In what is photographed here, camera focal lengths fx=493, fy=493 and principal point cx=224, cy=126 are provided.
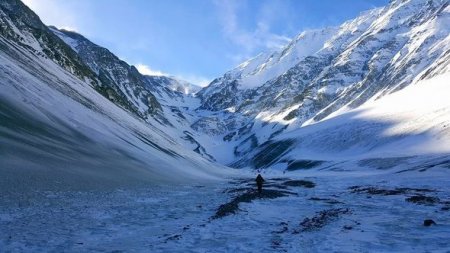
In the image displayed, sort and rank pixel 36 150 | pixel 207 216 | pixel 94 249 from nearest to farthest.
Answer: pixel 94 249
pixel 207 216
pixel 36 150

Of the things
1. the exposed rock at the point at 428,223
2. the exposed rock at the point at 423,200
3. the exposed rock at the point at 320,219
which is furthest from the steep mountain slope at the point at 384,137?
the exposed rock at the point at 428,223

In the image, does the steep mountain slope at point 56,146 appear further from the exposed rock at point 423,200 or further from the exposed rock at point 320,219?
the exposed rock at point 423,200

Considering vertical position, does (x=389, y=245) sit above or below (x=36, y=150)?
above

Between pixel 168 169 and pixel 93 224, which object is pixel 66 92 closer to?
pixel 168 169

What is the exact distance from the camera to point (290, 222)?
2641 centimetres

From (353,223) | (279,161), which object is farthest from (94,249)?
(279,161)

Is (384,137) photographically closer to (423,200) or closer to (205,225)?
(423,200)

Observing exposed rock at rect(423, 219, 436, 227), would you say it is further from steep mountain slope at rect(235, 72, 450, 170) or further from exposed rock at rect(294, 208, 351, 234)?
steep mountain slope at rect(235, 72, 450, 170)

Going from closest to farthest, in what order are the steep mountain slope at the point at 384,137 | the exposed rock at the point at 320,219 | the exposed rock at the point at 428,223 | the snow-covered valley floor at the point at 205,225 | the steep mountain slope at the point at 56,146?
the snow-covered valley floor at the point at 205,225, the exposed rock at the point at 428,223, the exposed rock at the point at 320,219, the steep mountain slope at the point at 56,146, the steep mountain slope at the point at 384,137

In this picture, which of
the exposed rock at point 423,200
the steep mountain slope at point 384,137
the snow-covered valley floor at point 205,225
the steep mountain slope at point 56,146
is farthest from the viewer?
the steep mountain slope at point 384,137

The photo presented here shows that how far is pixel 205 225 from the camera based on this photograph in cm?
2452

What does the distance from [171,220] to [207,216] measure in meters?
2.77

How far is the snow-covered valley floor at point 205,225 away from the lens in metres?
19.1

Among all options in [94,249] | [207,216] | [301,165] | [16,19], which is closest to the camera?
[94,249]
